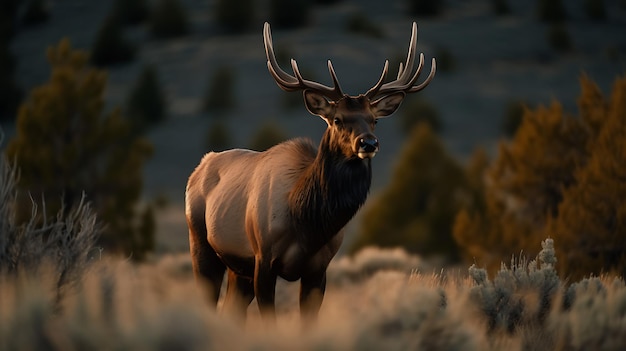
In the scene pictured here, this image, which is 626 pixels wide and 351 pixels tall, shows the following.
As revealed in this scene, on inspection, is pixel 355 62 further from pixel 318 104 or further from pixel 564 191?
pixel 318 104

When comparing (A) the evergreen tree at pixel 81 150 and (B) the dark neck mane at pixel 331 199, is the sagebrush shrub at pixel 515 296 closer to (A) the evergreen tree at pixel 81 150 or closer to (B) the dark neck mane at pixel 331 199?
A: (B) the dark neck mane at pixel 331 199

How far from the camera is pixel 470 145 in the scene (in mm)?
63844

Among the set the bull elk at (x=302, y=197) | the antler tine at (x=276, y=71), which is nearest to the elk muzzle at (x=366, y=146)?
the bull elk at (x=302, y=197)

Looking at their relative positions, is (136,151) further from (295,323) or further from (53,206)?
(295,323)

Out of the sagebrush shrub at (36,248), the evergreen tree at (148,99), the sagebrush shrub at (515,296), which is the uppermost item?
the sagebrush shrub at (36,248)

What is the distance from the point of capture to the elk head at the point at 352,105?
709 centimetres

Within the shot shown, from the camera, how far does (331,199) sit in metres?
7.26

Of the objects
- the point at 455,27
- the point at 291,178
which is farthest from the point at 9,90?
the point at 291,178

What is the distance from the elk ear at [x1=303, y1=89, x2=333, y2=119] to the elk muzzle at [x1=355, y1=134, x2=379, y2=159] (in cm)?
75

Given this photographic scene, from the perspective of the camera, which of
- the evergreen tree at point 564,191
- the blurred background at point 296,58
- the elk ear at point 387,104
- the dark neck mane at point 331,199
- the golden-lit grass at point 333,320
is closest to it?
the golden-lit grass at point 333,320

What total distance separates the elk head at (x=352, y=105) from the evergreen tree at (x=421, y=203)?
724 inches

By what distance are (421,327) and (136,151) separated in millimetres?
16371

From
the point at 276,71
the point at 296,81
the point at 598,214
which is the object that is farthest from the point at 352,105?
the point at 598,214

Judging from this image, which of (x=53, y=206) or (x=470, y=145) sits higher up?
(x=53, y=206)
